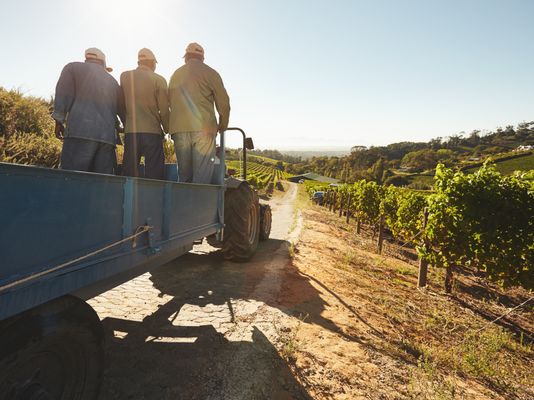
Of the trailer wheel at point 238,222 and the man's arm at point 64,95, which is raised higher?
the man's arm at point 64,95

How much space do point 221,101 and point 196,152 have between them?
2.34 feet

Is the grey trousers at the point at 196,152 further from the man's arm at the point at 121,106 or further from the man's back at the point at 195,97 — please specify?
the man's arm at the point at 121,106

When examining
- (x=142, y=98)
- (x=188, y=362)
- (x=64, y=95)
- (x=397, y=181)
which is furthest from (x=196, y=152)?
(x=397, y=181)

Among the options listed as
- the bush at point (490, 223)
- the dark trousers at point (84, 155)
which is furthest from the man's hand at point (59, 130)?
the bush at point (490, 223)

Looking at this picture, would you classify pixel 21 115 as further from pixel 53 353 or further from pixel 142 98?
pixel 53 353

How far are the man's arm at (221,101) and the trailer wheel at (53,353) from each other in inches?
108

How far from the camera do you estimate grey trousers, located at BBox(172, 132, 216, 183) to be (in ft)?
11.8

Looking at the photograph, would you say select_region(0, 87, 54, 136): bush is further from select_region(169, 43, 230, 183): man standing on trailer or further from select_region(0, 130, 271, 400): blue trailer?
select_region(0, 130, 271, 400): blue trailer

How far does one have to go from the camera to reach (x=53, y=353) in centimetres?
153

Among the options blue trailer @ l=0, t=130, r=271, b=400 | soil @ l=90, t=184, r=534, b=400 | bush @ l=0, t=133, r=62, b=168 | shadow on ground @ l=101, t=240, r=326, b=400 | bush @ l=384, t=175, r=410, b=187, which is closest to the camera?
blue trailer @ l=0, t=130, r=271, b=400

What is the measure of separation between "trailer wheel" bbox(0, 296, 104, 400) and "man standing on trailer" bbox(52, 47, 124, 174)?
201 centimetres

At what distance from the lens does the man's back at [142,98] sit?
3482mm

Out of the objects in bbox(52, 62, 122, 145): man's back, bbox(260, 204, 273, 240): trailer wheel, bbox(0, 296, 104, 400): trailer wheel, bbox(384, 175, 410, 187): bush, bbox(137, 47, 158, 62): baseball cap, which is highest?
bbox(137, 47, 158, 62): baseball cap

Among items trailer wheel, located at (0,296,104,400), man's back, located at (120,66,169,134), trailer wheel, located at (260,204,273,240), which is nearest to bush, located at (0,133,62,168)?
man's back, located at (120,66,169,134)
